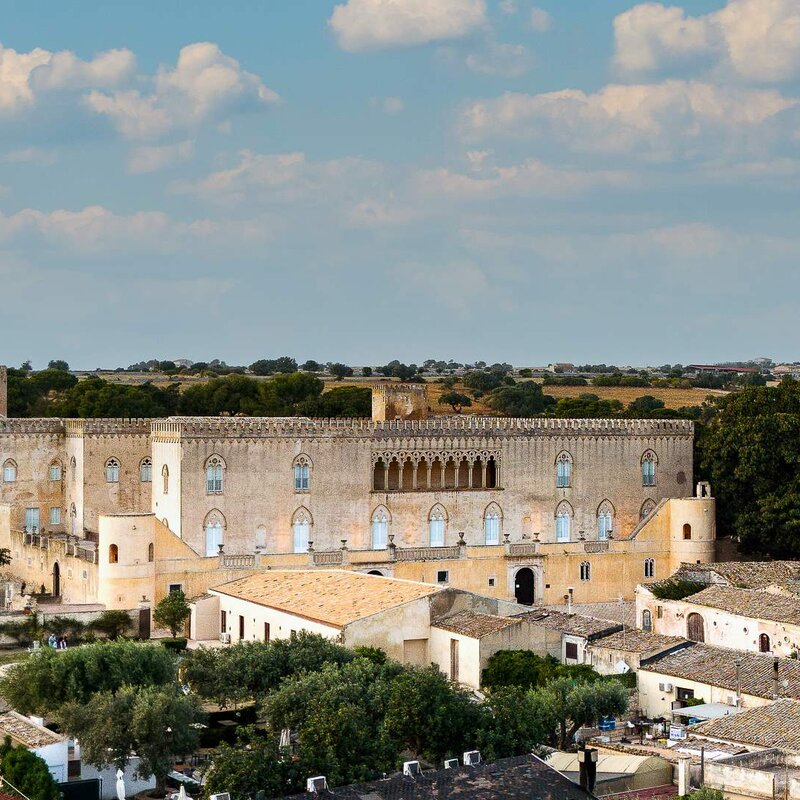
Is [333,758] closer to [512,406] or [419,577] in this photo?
[419,577]

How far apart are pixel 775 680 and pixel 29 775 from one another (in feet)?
61.3

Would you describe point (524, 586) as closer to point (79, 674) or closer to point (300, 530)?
point (300, 530)

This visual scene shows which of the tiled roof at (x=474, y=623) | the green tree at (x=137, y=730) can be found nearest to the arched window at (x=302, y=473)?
the tiled roof at (x=474, y=623)

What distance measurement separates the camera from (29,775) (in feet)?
111

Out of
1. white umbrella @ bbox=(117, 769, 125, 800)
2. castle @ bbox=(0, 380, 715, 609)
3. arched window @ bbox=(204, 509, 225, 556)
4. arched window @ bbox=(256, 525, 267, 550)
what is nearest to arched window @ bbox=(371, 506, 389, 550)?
castle @ bbox=(0, 380, 715, 609)

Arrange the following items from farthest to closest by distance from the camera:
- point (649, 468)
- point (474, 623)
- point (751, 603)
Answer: point (649, 468)
point (751, 603)
point (474, 623)

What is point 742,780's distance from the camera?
3300 centimetres

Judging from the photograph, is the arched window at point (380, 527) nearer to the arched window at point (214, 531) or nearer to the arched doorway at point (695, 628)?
the arched window at point (214, 531)

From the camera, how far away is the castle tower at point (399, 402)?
66.9m

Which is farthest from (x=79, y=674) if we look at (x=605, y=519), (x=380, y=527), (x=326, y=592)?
(x=605, y=519)

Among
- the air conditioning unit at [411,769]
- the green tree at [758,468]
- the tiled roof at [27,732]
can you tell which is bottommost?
the tiled roof at [27,732]

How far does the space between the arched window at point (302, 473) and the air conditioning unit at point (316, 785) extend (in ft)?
89.0

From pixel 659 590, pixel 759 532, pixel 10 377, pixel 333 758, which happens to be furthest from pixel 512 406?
pixel 333 758

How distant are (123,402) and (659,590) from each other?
122 feet
